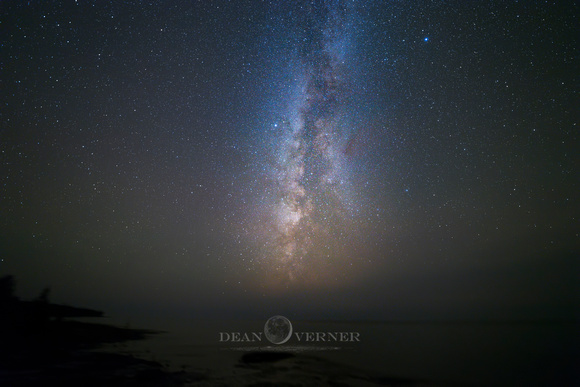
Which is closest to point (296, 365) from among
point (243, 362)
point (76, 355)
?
point (243, 362)

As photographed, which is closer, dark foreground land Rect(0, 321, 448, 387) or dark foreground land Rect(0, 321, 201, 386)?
dark foreground land Rect(0, 321, 201, 386)

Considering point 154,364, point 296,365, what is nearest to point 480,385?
point 296,365

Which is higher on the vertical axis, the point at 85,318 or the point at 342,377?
the point at 85,318

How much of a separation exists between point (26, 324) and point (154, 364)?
12.8 m

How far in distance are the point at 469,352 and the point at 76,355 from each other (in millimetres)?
22715

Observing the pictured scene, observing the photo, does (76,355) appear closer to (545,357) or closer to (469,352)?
(469,352)

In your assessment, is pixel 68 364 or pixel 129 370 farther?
pixel 68 364

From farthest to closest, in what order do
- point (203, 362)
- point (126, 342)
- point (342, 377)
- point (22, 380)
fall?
point (126, 342), point (203, 362), point (342, 377), point (22, 380)

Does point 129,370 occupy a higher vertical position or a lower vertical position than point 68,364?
lower

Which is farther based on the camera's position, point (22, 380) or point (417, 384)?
point (417, 384)

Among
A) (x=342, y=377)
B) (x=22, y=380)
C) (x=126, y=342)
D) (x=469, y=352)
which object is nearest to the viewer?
(x=22, y=380)

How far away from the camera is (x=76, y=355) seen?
1627cm

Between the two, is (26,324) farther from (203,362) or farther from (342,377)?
(342,377)

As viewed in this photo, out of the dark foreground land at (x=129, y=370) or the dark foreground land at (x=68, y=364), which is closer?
the dark foreground land at (x=68, y=364)
